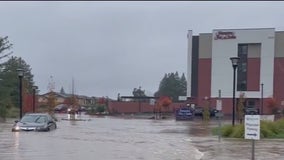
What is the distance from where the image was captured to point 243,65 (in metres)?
96.1

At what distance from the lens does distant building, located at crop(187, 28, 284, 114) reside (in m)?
93.5

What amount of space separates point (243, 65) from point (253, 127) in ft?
270

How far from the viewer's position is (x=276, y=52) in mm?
93812

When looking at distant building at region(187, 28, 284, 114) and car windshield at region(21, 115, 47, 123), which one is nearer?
car windshield at region(21, 115, 47, 123)

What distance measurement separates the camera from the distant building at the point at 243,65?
93.5m

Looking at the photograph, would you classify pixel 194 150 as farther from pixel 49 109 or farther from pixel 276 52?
pixel 276 52

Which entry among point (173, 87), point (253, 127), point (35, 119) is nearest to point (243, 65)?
point (35, 119)

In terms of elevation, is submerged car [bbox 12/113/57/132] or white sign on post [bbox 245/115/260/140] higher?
white sign on post [bbox 245/115/260/140]

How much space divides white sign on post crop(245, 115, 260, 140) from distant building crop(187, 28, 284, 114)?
78.4 meters

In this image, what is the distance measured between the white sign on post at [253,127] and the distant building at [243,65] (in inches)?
3085

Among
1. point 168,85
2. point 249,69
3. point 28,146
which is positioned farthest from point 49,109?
point 168,85

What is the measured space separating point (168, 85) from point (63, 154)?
159 meters

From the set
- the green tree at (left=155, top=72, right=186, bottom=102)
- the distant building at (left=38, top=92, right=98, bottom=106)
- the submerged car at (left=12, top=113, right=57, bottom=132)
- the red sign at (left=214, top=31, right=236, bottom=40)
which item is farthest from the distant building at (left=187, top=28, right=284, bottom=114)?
the green tree at (left=155, top=72, right=186, bottom=102)

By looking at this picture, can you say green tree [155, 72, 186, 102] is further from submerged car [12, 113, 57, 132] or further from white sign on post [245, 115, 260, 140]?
white sign on post [245, 115, 260, 140]
